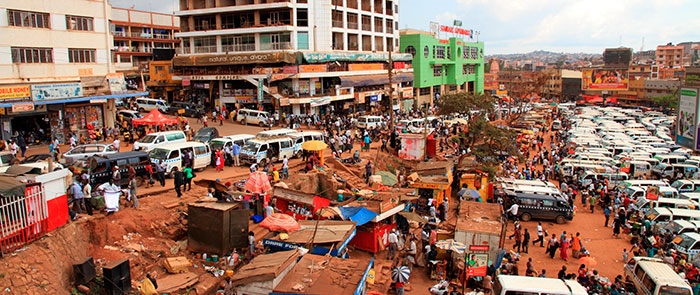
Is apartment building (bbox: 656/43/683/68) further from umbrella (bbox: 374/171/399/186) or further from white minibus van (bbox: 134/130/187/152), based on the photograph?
white minibus van (bbox: 134/130/187/152)

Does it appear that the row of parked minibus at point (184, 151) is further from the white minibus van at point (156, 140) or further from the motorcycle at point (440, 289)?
the motorcycle at point (440, 289)

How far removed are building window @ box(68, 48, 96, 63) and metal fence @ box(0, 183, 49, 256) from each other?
18069 millimetres

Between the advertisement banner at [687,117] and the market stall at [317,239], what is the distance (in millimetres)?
22283

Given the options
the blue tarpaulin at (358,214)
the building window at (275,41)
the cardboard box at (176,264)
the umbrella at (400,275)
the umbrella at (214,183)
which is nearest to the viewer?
the cardboard box at (176,264)

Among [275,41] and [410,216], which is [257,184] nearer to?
[410,216]

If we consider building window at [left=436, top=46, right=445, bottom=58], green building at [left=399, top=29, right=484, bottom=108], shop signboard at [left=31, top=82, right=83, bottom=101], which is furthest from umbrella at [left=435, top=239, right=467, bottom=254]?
building window at [left=436, top=46, right=445, bottom=58]

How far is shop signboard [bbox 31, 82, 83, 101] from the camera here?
86.4 ft

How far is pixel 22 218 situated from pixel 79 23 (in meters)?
19.6

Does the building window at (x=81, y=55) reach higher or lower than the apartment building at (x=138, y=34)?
lower

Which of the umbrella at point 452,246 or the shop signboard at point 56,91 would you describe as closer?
the umbrella at point 452,246

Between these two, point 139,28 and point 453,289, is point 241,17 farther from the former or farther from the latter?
point 453,289

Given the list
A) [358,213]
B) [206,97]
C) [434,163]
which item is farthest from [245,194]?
[206,97]

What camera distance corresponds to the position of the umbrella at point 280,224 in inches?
619

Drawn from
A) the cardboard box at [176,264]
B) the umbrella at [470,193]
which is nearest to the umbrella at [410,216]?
the umbrella at [470,193]
